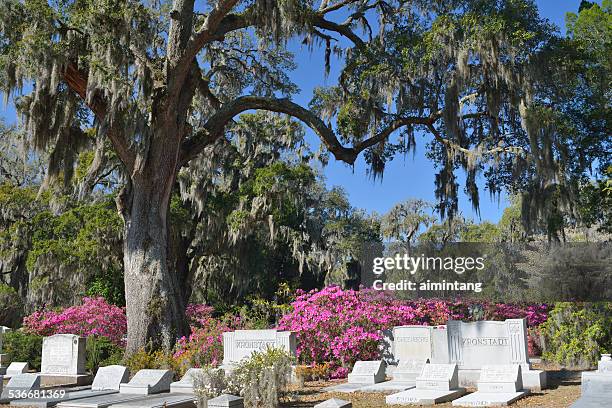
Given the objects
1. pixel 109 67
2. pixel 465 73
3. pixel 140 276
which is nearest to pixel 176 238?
pixel 140 276

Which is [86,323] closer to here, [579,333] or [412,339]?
[412,339]

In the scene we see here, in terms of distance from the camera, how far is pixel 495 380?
1079 centimetres

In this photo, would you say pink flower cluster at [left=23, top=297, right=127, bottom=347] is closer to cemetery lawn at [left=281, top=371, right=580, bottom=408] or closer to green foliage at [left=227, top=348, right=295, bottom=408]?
cemetery lawn at [left=281, top=371, right=580, bottom=408]

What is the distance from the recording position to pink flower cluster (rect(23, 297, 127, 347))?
60.0ft

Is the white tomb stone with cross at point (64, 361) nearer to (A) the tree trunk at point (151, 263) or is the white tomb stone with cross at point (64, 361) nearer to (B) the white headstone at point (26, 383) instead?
(A) the tree trunk at point (151, 263)

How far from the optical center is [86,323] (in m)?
18.4

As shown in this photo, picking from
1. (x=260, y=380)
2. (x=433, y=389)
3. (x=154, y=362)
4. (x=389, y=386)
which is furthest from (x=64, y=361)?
(x=433, y=389)

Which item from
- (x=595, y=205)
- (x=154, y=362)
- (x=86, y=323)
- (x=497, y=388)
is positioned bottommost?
(x=497, y=388)

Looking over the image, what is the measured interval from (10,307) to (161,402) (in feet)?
62.1

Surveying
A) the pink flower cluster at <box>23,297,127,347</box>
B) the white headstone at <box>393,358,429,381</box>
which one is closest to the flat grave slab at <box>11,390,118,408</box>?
Result: the white headstone at <box>393,358,429,381</box>

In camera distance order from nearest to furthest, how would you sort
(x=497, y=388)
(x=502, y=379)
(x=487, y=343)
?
(x=497, y=388)
(x=502, y=379)
(x=487, y=343)

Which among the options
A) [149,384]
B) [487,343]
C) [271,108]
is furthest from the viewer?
[271,108]

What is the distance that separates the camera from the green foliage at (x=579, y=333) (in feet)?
45.2

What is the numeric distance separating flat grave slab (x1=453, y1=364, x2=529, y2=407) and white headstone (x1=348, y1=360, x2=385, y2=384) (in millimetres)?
2188
